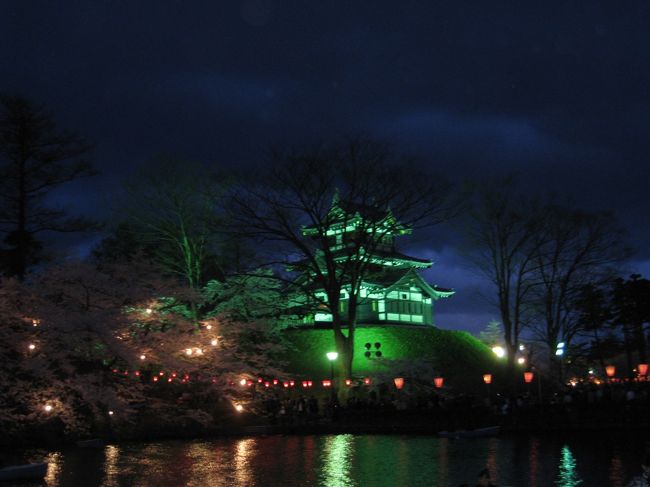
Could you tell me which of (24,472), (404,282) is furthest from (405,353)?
(24,472)

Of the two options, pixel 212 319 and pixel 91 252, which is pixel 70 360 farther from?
pixel 91 252

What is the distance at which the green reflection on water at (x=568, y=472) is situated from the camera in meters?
16.8

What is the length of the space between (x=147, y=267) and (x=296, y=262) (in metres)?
9.25

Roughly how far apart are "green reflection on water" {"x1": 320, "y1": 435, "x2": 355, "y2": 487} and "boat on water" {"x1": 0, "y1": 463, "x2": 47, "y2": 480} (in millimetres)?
7288

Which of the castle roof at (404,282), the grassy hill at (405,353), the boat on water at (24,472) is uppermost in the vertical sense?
the castle roof at (404,282)

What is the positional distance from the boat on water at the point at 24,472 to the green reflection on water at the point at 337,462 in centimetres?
729

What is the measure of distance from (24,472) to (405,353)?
4003 cm

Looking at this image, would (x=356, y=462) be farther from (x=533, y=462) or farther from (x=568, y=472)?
(x=568, y=472)

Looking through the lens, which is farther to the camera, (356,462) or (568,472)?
(356,462)

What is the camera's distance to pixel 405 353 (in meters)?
56.1

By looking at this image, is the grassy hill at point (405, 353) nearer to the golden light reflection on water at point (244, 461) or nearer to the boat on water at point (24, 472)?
the golden light reflection on water at point (244, 461)

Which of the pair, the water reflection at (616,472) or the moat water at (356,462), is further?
the moat water at (356,462)

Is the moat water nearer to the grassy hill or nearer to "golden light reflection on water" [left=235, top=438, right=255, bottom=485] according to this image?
"golden light reflection on water" [left=235, top=438, right=255, bottom=485]

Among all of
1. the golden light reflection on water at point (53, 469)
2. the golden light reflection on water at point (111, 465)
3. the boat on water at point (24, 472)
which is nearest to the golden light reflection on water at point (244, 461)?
the golden light reflection on water at point (111, 465)
